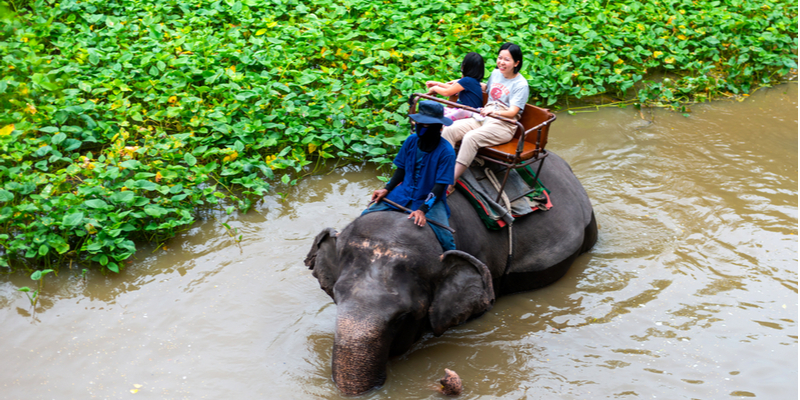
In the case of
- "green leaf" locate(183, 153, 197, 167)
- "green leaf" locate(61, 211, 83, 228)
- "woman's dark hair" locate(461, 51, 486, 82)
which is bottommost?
"green leaf" locate(61, 211, 83, 228)

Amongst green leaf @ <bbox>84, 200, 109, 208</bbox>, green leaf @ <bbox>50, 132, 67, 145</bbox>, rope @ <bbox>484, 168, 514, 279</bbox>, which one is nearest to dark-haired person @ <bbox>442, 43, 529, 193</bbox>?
rope @ <bbox>484, 168, 514, 279</bbox>

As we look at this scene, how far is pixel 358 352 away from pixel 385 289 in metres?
0.39

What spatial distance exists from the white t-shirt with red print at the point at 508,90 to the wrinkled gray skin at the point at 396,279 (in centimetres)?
93

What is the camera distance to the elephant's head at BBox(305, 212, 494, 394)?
132 inches

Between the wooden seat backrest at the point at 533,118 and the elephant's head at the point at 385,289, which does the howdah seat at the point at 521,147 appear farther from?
the elephant's head at the point at 385,289

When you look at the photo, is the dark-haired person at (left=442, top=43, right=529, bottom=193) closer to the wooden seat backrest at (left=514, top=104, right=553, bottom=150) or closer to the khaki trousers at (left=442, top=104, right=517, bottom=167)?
the khaki trousers at (left=442, top=104, right=517, bottom=167)

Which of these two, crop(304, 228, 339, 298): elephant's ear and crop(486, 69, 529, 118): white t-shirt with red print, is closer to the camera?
crop(304, 228, 339, 298): elephant's ear

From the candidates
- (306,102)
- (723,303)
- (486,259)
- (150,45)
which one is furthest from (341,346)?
(150,45)

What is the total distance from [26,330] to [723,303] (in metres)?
5.24

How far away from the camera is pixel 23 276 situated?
15.1 ft

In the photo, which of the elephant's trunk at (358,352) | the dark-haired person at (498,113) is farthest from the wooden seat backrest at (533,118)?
the elephant's trunk at (358,352)

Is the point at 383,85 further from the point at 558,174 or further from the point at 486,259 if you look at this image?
the point at 486,259

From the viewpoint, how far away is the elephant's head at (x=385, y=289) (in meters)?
3.35

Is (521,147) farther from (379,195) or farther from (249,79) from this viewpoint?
(249,79)
